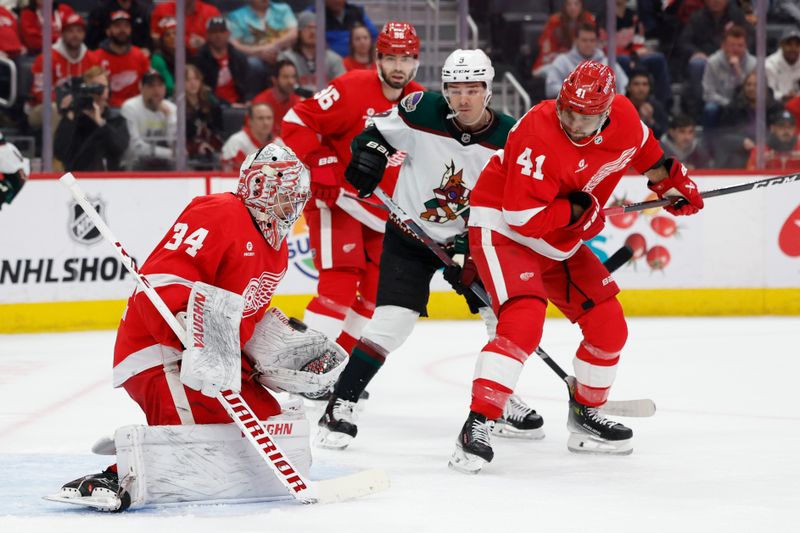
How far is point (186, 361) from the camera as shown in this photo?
2.69m

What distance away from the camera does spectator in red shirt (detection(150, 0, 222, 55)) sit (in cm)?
660

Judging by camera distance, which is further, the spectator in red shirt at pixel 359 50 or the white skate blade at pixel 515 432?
the spectator in red shirt at pixel 359 50

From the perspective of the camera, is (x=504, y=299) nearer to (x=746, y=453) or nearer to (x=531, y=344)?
(x=531, y=344)

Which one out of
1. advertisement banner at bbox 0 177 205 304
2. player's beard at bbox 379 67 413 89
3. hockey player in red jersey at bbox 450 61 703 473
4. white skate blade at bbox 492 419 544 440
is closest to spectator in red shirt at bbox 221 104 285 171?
advertisement banner at bbox 0 177 205 304

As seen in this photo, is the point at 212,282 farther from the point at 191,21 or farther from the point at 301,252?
the point at 191,21

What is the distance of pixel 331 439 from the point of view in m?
3.69

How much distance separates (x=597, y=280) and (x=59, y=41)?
376 cm

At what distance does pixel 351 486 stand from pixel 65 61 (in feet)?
13.3

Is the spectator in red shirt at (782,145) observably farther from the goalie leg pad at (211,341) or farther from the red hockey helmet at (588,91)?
the goalie leg pad at (211,341)

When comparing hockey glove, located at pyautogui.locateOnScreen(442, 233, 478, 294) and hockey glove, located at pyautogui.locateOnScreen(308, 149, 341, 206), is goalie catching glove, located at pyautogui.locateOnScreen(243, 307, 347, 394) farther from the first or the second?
hockey glove, located at pyautogui.locateOnScreen(308, 149, 341, 206)

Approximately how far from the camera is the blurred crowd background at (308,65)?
641 cm

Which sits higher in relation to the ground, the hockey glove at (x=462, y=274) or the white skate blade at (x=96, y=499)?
the hockey glove at (x=462, y=274)

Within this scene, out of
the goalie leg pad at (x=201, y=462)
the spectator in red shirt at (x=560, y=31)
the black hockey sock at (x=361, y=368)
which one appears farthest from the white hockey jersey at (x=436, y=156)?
the spectator in red shirt at (x=560, y=31)

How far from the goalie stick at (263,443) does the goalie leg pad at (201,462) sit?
0.05 m
